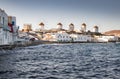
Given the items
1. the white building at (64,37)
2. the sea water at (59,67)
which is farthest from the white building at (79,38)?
the sea water at (59,67)

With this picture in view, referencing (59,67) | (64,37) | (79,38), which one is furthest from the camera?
(79,38)

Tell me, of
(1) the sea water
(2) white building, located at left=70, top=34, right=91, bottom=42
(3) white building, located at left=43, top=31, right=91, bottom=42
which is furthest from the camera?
(2) white building, located at left=70, top=34, right=91, bottom=42

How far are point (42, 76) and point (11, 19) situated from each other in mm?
61123

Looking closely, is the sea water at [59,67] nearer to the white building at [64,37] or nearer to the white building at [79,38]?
the white building at [64,37]

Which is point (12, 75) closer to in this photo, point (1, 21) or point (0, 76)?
point (0, 76)

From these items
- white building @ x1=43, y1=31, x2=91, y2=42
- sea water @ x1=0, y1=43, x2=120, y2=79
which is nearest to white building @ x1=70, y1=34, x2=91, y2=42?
white building @ x1=43, y1=31, x2=91, y2=42

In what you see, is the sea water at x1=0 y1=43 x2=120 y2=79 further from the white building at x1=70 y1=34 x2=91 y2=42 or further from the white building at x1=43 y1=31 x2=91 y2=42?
the white building at x1=70 y1=34 x2=91 y2=42

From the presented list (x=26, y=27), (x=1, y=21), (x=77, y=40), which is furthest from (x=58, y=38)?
(x=1, y=21)

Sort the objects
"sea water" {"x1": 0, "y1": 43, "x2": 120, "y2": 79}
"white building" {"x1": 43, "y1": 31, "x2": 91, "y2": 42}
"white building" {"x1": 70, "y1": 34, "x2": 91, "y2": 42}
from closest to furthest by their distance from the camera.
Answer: "sea water" {"x1": 0, "y1": 43, "x2": 120, "y2": 79} → "white building" {"x1": 43, "y1": 31, "x2": 91, "y2": 42} → "white building" {"x1": 70, "y1": 34, "x2": 91, "y2": 42}

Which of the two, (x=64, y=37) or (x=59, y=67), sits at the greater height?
(x=64, y=37)

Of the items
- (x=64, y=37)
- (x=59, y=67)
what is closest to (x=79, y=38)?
(x=64, y=37)

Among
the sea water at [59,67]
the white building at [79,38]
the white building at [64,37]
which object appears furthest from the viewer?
the white building at [79,38]

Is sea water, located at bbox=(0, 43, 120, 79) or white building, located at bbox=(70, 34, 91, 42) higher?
white building, located at bbox=(70, 34, 91, 42)

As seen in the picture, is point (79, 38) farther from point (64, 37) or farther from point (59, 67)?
point (59, 67)
